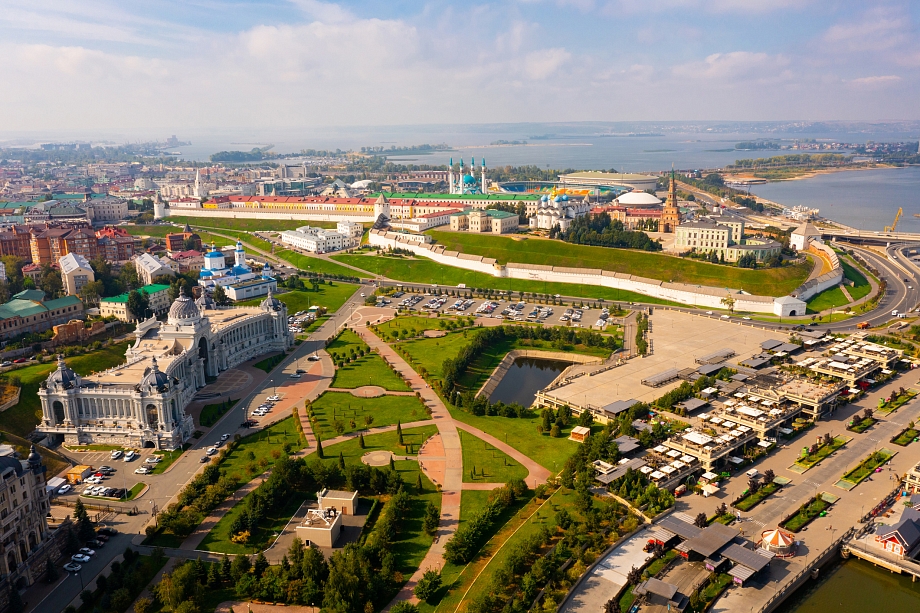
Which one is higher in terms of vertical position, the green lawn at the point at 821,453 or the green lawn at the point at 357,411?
the green lawn at the point at 357,411

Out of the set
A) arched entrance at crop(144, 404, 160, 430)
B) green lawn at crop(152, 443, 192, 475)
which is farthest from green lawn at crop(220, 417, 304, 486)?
arched entrance at crop(144, 404, 160, 430)

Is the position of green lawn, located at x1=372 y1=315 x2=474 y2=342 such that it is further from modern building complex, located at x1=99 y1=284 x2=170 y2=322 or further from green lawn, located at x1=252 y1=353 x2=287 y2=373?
modern building complex, located at x1=99 y1=284 x2=170 y2=322

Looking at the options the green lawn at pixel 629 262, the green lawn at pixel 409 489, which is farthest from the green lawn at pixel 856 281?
the green lawn at pixel 409 489

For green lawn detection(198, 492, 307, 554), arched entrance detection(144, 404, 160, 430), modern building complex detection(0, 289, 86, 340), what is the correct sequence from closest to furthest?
1. green lawn detection(198, 492, 307, 554)
2. arched entrance detection(144, 404, 160, 430)
3. modern building complex detection(0, 289, 86, 340)

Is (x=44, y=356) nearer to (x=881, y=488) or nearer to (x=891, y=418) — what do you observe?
(x=881, y=488)

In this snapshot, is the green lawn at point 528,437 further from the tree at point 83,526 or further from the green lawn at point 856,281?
the green lawn at point 856,281

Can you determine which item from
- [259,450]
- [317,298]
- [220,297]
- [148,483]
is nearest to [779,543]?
[259,450]

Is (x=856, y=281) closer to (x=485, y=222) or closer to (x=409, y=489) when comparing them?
(x=485, y=222)
